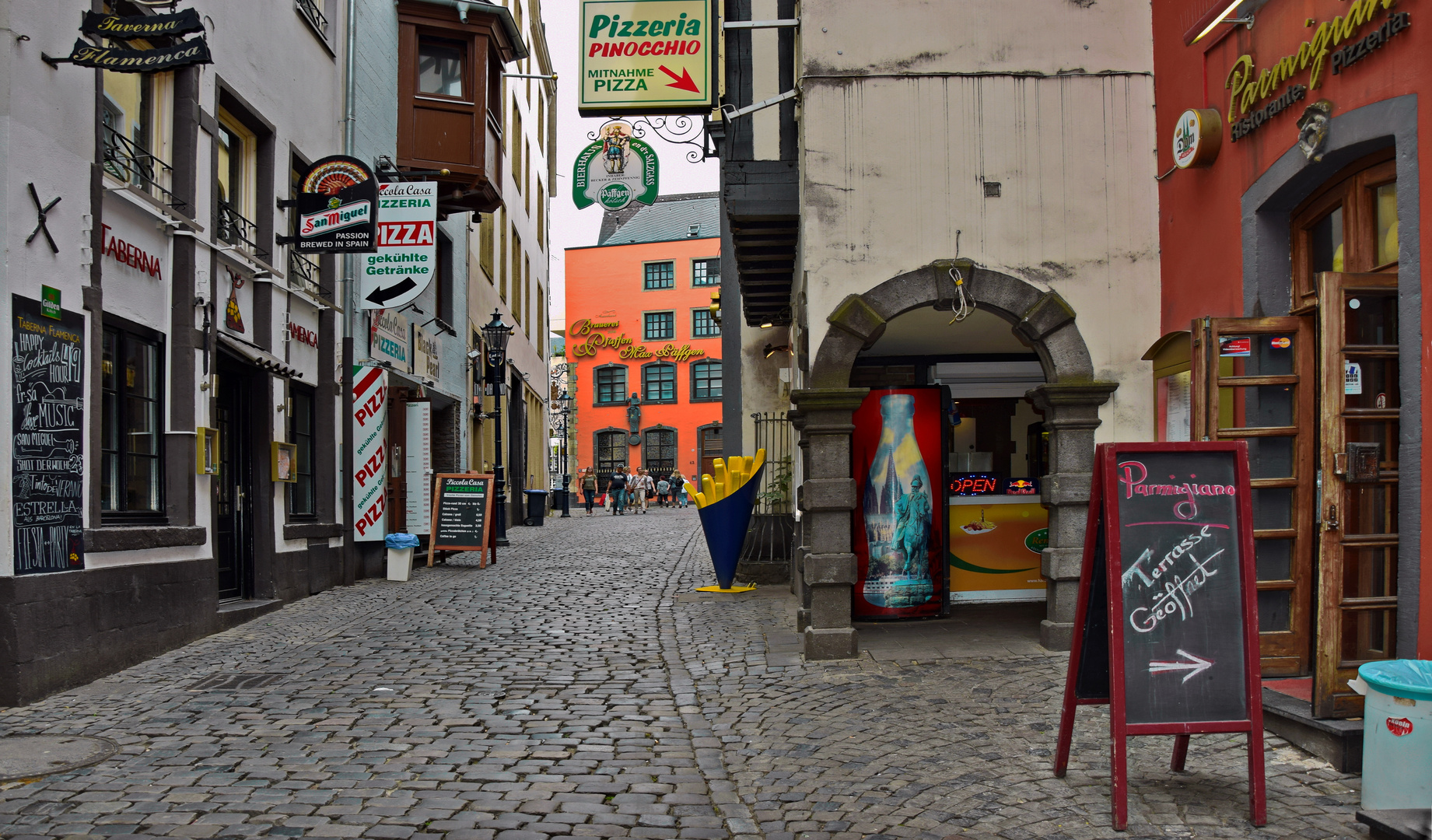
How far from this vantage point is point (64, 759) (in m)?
5.50

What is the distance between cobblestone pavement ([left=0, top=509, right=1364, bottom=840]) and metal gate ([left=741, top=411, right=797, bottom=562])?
3.87m

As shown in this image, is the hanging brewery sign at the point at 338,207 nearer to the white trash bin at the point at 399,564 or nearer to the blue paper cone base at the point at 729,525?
the white trash bin at the point at 399,564

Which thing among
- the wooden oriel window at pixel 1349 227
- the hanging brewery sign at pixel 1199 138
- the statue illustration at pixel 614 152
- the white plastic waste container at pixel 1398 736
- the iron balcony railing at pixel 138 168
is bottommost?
the white plastic waste container at pixel 1398 736

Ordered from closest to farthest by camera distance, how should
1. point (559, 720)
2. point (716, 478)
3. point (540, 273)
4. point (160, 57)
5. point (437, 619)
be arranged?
1. point (559, 720)
2. point (160, 57)
3. point (437, 619)
4. point (716, 478)
5. point (540, 273)

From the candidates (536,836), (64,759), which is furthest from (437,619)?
(536,836)

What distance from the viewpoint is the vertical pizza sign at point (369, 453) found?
1386 centimetres

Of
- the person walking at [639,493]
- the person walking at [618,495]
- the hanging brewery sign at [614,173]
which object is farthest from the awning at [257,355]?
the person walking at [639,493]

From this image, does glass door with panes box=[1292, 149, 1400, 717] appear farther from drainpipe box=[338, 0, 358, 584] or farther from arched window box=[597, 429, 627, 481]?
arched window box=[597, 429, 627, 481]

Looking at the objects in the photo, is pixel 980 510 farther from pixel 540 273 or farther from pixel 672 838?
pixel 540 273

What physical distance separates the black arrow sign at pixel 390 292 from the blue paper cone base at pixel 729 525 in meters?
4.42

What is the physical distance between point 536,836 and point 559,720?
2.03m

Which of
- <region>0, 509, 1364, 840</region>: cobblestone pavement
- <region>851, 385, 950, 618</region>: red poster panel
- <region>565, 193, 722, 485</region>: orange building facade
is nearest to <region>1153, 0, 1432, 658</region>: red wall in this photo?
<region>0, 509, 1364, 840</region>: cobblestone pavement

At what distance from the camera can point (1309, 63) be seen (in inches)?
233

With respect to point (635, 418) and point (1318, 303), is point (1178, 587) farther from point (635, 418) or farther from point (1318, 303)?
point (635, 418)
